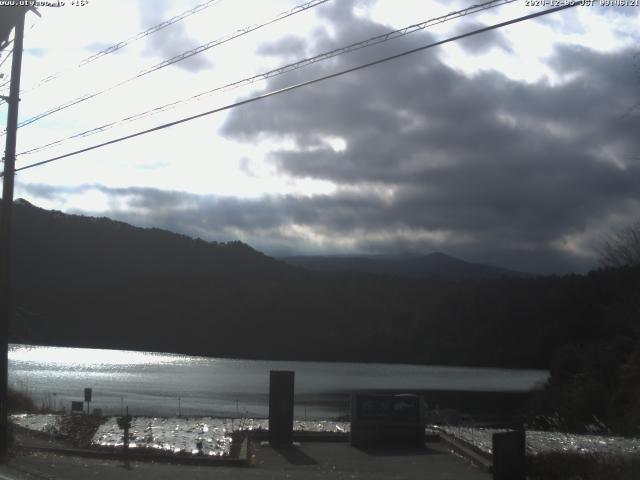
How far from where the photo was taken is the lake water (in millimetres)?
52656

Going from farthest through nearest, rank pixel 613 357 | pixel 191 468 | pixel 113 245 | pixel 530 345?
pixel 113 245 < pixel 530 345 < pixel 613 357 < pixel 191 468

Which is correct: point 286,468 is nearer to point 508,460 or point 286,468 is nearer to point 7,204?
point 508,460

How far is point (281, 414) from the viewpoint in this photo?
62.0 ft

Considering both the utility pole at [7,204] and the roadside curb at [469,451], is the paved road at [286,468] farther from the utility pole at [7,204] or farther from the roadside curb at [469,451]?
the utility pole at [7,204]

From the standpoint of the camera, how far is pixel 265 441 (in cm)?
1966

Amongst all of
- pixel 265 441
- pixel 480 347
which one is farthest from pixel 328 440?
pixel 480 347

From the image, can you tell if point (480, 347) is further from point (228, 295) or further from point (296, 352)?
point (228, 295)

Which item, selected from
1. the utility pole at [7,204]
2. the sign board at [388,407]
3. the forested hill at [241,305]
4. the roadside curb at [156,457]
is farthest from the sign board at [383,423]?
the forested hill at [241,305]

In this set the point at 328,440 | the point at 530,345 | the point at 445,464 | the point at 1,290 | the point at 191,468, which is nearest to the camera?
the point at 191,468

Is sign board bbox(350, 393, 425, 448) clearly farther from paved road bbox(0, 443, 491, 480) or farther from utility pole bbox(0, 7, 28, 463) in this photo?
utility pole bbox(0, 7, 28, 463)

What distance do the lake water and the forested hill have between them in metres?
4.87

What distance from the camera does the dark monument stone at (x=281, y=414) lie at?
18.9 meters

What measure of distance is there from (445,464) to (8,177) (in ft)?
36.8

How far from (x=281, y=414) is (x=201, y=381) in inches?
2504
